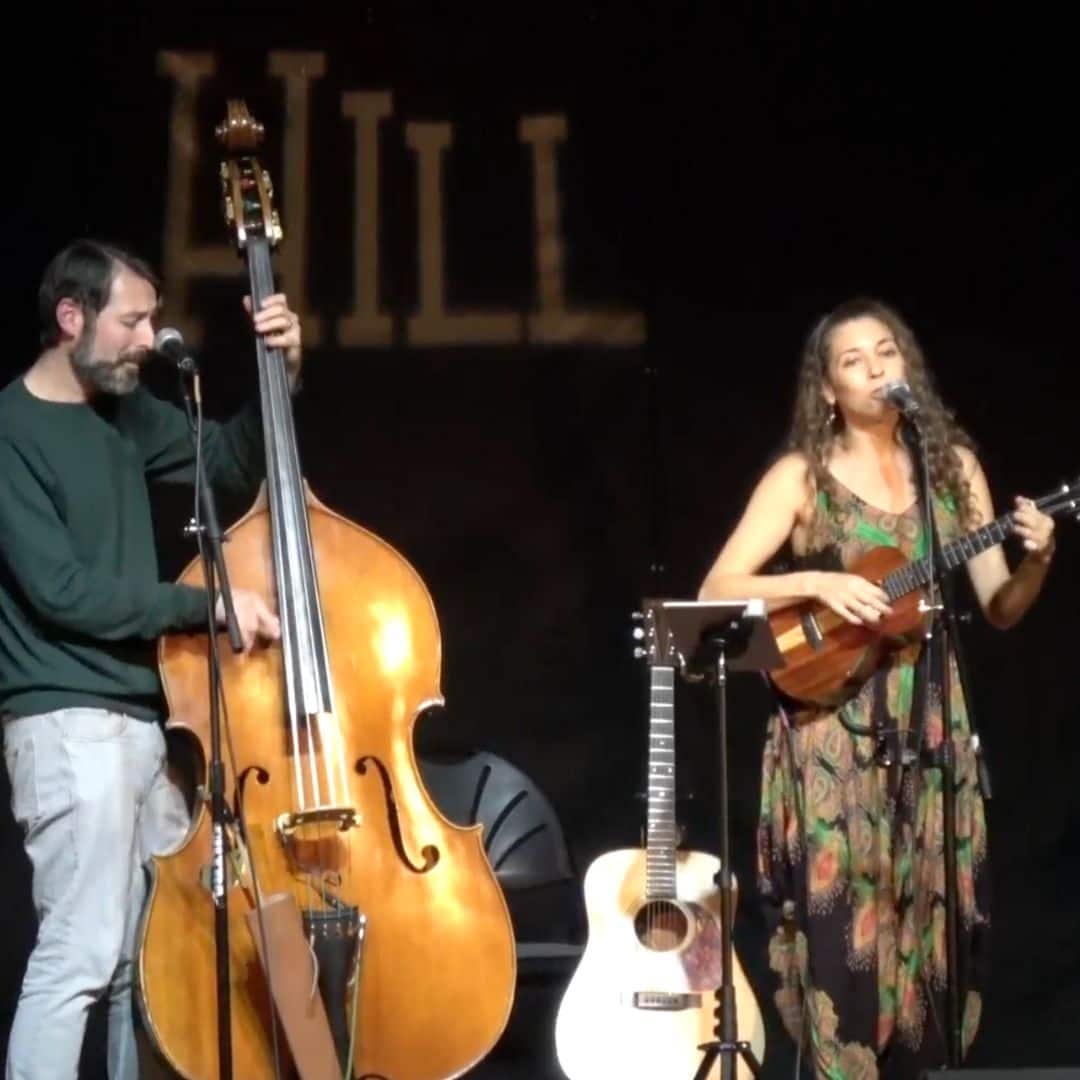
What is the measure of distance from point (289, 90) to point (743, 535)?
167 cm

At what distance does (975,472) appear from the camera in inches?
131

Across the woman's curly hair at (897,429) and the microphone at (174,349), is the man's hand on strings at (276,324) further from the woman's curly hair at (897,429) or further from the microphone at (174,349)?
the woman's curly hair at (897,429)

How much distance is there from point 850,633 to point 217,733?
119cm

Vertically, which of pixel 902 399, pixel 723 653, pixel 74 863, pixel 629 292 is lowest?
pixel 74 863

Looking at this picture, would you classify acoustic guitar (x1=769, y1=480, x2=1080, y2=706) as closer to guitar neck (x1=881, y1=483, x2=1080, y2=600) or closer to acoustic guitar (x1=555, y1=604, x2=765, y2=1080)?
guitar neck (x1=881, y1=483, x2=1080, y2=600)

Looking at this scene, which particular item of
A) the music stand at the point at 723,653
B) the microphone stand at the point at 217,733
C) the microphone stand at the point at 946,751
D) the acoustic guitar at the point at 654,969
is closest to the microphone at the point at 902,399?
the microphone stand at the point at 946,751

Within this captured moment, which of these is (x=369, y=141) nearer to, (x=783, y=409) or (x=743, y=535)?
(x=783, y=409)

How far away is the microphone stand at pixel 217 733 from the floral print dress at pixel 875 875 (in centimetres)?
106

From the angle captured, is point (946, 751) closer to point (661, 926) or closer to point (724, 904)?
point (724, 904)

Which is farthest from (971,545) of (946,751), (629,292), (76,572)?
(76,572)

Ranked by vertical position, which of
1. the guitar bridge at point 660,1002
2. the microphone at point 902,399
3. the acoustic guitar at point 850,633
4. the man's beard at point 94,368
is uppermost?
the man's beard at point 94,368

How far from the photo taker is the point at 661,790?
3379 millimetres

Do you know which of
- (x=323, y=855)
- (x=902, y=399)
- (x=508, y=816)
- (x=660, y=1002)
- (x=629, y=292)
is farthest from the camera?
(x=629, y=292)

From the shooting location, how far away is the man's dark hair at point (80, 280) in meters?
3.09
